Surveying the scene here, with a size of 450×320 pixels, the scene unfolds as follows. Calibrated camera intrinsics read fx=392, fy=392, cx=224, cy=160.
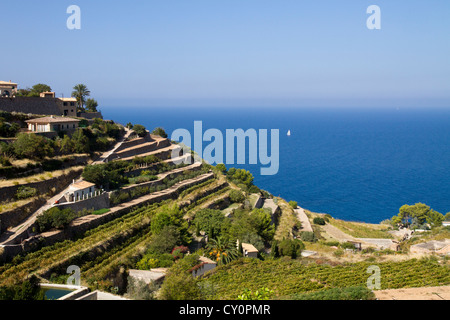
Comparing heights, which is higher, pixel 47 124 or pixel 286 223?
pixel 47 124

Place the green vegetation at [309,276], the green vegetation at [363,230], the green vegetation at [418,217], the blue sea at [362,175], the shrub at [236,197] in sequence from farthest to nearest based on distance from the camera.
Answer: the blue sea at [362,175]
the green vegetation at [418,217]
the green vegetation at [363,230]
the shrub at [236,197]
the green vegetation at [309,276]

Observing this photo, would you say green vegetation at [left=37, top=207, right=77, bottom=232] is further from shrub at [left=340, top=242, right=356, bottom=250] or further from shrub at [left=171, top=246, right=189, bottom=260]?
shrub at [left=340, top=242, right=356, bottom=250]

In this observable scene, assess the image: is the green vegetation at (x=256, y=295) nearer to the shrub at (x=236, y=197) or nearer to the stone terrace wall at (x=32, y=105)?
the shrub at (x=236, y=197)

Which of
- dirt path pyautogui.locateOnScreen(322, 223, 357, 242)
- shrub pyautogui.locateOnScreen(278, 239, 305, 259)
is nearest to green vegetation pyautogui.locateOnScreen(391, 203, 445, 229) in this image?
dirt path pyautogui.locateOnScreen(322, 223, 357, 242)

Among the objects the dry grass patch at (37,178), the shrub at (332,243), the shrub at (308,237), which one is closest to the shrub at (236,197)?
the shrub at (308,237)

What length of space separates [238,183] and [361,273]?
905 inches

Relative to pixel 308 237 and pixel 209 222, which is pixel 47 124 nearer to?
pixel 209 222

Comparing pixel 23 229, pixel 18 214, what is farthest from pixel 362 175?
pixel 23 229

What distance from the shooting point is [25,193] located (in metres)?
20.9

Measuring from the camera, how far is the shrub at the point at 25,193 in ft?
68.0

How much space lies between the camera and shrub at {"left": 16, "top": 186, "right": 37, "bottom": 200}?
20.7 m

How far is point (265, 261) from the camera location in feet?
77.6
